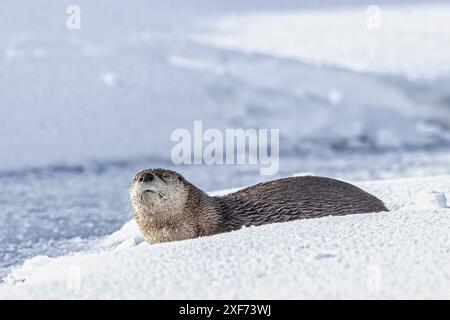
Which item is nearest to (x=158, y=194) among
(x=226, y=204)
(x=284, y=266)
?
(x=226, y=204)

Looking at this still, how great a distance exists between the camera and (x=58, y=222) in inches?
211

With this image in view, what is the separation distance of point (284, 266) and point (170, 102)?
595 cm

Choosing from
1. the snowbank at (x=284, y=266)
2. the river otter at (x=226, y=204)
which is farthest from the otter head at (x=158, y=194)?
the snowbank at (x=284, y=266)

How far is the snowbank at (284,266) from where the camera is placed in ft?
8.20

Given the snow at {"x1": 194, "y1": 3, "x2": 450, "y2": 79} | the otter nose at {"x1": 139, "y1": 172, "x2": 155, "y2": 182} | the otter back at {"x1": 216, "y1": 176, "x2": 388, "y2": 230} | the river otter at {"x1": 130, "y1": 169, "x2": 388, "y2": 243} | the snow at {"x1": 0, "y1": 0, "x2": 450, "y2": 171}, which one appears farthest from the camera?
the snow at {"x1": 194, "y1": 3, "x2": 450, "y2": 79}

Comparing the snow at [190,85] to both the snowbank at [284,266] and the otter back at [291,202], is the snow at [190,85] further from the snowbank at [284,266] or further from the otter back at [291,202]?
the snowbank at [284,266]

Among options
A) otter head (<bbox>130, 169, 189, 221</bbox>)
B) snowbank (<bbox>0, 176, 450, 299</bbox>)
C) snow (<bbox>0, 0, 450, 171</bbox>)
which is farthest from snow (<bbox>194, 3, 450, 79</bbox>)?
snowbank (<bbox>0, 176, 450, 299</bbox>)

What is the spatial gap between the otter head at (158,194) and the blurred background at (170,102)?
35.7 inches

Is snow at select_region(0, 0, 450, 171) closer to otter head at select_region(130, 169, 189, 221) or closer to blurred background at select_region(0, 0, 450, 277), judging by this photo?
blurred background at select_region(0, 0, 450, 277)

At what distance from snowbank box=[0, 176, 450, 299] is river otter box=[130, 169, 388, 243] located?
0.63 meters

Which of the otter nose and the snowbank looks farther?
the otter nose

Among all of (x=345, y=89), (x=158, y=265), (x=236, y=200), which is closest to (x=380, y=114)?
(x=345, y=89)

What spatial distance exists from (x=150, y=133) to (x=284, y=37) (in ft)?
14.7

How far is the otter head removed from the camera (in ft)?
12.3
